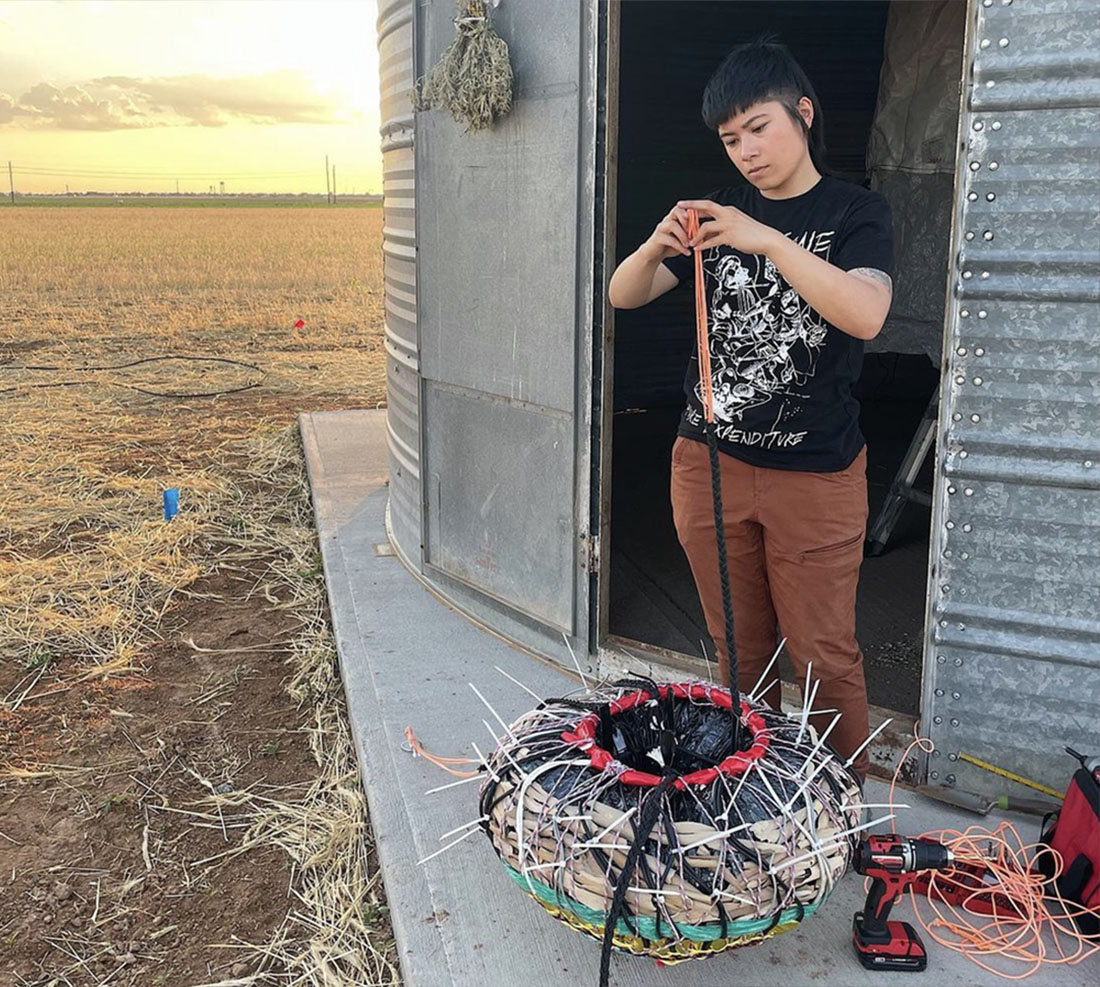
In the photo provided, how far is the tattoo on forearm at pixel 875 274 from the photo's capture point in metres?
2.11

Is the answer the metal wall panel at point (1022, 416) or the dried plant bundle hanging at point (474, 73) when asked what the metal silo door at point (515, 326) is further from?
the metal wall panel at point (1022, 416)

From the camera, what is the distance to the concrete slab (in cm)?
229

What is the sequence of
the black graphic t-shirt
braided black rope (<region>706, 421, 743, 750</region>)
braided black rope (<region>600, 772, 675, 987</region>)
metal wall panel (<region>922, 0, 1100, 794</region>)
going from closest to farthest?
1. braided black rope (<region>600, 772, 675, 987</region>)
2. braided black rope (<region>706, 421, 743, 750</region>)
3. the black graphic t-shirt
4. metal wall panel (<region>922, 0, 1100, 794</region>)

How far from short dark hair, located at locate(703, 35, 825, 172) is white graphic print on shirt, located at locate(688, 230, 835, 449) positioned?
10.9 inches

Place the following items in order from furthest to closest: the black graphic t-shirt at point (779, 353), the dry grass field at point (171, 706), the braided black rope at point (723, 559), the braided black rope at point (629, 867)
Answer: the dry grass field at point (171, 706), the black graphic t-shirt at point (779, 353), the braided black rope at point (723, 559), the braided black rope at point (629, 867)

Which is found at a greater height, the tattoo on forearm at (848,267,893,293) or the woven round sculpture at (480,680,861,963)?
the tattoo on forearm at (848,267,893,293)

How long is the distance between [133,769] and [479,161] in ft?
7.37

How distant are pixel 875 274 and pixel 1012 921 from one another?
4.67 feet

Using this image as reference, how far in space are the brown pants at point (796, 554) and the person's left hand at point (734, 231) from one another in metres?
0.54

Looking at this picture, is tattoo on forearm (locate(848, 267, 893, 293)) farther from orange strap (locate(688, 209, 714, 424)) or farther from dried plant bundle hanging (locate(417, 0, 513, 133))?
dried plant bundle hanging (locate(417, 0, 513, 133))

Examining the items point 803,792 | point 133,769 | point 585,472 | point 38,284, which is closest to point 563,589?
point 585,472

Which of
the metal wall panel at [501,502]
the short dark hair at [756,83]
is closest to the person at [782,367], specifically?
the short dark hair at [756,83]

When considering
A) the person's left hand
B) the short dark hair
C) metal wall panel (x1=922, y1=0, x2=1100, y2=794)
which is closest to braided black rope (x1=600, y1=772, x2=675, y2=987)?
the person's left hand

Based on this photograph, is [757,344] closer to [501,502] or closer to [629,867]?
[629,867]
